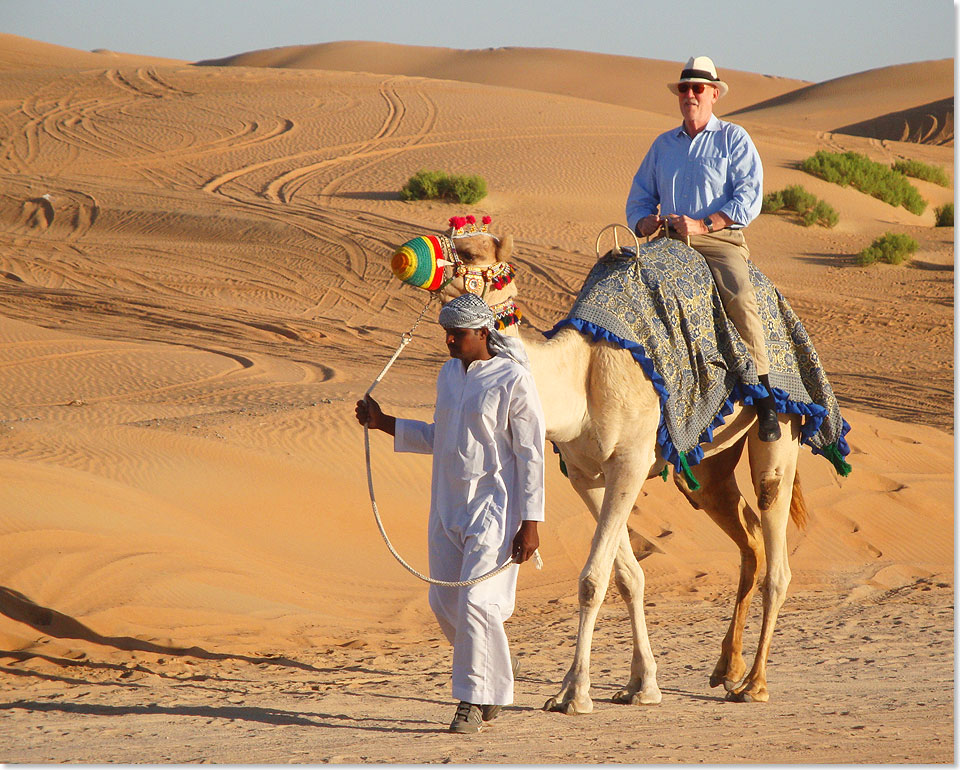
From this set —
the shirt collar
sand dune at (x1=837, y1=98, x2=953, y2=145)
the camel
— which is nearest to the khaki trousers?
the camel

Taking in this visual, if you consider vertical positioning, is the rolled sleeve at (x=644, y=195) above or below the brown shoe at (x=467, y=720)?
above

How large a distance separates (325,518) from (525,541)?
4173 mm

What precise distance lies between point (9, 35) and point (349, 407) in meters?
67.5

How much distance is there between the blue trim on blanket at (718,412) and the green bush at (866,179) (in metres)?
28.0

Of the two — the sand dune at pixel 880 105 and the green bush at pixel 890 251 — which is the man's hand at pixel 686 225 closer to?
the green bush at pixel 890 251

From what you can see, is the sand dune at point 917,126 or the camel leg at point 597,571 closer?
the camel leg at point 597,571

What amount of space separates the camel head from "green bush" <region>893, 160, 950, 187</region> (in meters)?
35.0

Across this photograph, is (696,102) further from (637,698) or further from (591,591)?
(637,698)

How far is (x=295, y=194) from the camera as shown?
2644cm

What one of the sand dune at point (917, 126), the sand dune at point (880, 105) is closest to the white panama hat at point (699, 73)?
the sand dune at point (917, 126)

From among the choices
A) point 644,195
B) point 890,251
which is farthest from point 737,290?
point 890,251

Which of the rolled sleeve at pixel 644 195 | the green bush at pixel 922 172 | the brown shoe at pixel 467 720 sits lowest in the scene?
the brown shoe at pixel 467 720

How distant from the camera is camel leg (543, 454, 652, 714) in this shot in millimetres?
5117

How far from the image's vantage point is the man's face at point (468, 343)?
4.64 m
